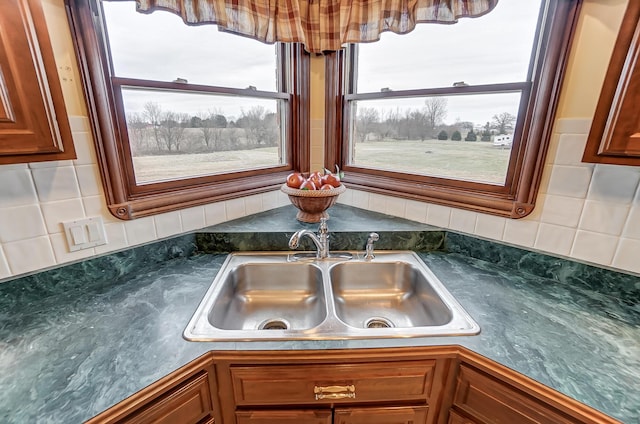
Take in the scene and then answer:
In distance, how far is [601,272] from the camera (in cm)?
95

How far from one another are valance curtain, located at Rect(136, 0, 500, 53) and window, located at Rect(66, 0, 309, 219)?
167 mm

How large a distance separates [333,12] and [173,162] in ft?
3.23

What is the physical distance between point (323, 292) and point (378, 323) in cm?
27

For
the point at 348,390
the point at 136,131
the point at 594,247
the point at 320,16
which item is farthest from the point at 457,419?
the point at 320,16

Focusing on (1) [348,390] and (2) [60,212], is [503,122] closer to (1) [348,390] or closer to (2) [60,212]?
(1) [348,390]

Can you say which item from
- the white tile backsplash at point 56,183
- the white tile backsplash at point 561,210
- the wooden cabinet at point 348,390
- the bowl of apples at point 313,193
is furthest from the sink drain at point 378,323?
the white tile backsplash at point 56,183

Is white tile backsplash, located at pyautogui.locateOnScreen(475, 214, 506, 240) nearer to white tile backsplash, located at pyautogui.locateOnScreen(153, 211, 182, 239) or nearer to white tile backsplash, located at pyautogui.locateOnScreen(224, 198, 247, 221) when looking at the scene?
white tile backsplash, located at pyautogui.locateOnScreen(224, 198, 247, 221)

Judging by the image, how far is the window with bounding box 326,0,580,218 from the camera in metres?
1.00

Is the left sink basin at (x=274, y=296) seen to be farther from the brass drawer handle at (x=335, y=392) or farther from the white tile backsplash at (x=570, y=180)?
the white tile backsplash at (x=570, y=180)

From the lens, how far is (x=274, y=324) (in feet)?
3.63

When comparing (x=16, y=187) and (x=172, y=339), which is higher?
(x=16, y=187)

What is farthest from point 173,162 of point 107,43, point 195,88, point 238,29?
point 238,29

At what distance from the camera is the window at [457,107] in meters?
1.00

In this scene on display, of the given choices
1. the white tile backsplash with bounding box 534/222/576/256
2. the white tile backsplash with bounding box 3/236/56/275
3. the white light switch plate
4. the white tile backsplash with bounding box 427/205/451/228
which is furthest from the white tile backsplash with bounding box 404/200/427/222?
the white tile backsplash with bounding box 3/236/56/275
